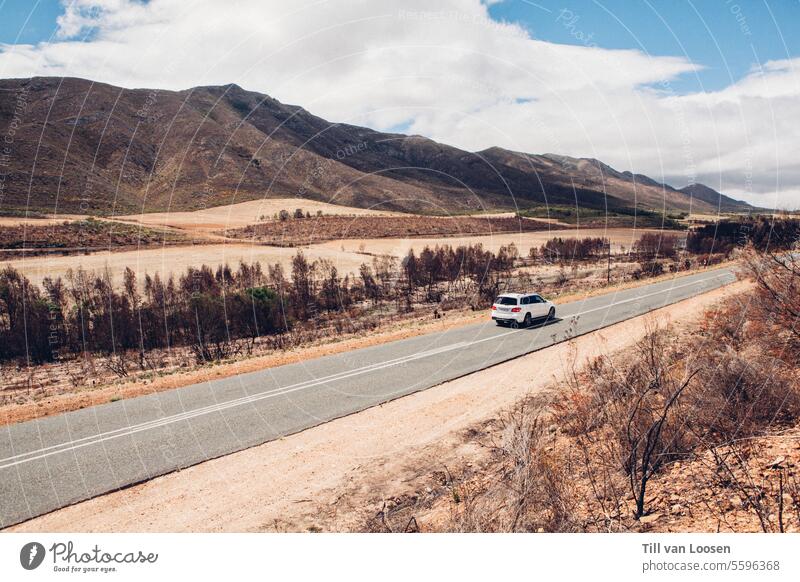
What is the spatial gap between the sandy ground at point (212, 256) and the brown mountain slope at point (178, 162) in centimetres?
3138

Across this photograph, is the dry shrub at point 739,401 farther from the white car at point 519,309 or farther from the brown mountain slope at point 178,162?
the brown mountain slope at point 178,162

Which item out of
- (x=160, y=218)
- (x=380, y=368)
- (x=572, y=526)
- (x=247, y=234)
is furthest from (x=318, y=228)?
(x=572, y=526)

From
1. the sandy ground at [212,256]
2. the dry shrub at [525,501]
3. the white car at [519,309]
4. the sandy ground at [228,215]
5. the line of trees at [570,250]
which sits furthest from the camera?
the sandy ground at [228,215]

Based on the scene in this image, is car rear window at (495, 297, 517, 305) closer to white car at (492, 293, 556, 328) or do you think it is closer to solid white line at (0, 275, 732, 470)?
white car at (492, 293, 556, 328)

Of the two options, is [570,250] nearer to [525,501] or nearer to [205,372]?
[205,372]

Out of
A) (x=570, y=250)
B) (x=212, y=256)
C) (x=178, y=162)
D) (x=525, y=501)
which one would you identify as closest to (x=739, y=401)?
(x=525, y=501)

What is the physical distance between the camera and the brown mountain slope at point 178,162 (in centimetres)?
9269

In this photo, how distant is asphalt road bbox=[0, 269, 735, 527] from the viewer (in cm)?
880

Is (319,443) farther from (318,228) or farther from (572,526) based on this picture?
(318,228)

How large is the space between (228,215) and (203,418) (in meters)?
84.6

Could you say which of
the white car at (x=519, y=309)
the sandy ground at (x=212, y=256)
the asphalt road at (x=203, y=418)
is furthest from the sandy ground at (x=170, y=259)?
the asphalt road at (x=203, y=418)

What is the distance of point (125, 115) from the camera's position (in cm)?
13812

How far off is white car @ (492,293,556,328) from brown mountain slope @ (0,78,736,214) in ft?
216

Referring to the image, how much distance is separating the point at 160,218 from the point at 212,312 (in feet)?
216
